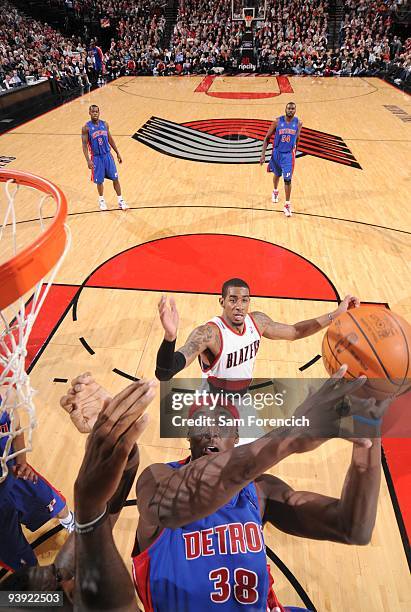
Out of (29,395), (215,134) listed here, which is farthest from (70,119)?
(29,395)

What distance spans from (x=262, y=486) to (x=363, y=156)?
963cm

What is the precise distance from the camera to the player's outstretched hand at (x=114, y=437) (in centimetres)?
115

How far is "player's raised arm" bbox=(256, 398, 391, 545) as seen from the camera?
1.48m

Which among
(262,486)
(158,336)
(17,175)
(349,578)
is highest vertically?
(17,175)

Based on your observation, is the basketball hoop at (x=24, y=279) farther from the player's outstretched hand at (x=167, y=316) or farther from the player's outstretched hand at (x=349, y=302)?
the player's outstretched hand at (x=349, y=302)

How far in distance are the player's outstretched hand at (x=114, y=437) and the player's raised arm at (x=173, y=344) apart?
1351 mm

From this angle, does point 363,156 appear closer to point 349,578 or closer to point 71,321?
point 71,321

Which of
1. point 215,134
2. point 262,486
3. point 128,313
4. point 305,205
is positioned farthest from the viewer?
point 215,134

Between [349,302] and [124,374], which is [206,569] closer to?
[349,302]

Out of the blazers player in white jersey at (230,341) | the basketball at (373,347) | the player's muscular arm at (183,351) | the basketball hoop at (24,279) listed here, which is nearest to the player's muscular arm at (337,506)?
the basketball at (373,347)

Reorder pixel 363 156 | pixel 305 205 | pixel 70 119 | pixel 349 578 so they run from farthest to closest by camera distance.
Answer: pixel 70 119
pixel 363 156
pixel 305 205
pixel 349 578

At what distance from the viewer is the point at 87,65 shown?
1998cm

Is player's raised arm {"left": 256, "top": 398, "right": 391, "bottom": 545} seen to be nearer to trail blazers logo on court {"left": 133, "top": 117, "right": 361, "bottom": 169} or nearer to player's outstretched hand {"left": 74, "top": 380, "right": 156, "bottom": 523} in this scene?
player's outstretched hand {"left": 74, "top": 380, "right": 156, "bottom": 523}

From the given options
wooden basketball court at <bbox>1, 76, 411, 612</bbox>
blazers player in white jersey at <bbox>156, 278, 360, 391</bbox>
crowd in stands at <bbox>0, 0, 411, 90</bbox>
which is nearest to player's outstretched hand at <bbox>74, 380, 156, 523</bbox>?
blazers player in white jersey at <bbox>156, 278, 360, 391</bbox>
